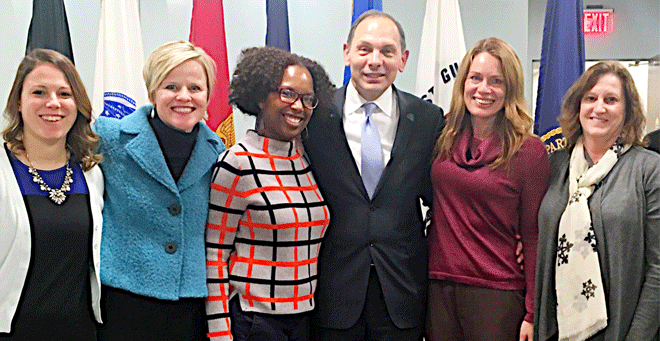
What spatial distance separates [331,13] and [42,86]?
8.84ft

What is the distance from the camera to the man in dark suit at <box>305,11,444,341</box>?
1993mm

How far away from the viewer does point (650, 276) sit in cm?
186

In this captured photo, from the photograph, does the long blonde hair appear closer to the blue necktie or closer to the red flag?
the blue necktie

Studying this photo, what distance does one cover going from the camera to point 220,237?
182 cm

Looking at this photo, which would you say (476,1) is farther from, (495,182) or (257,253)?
(257,253)

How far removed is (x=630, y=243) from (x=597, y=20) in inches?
176

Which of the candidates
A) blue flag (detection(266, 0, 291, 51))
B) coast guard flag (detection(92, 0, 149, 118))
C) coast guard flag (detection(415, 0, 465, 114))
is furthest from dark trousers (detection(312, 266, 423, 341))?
→ coast guard flag (detection(92, 0, 149, 118))

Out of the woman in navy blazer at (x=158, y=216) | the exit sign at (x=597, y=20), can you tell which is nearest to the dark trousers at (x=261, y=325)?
the woman in navy blazer at (x=158, y=216)

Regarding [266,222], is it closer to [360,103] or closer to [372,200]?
[372,200]

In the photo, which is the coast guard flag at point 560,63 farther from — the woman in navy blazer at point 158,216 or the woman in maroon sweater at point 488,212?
the woman in navy blazer at point 158,216

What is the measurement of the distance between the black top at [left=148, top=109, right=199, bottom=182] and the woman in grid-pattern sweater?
0.14m

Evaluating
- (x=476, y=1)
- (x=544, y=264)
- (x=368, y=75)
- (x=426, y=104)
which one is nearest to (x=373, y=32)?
(x=368, y=75)

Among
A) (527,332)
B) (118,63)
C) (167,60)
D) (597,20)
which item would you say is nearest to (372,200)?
(527,332)

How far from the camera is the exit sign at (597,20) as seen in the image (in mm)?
5500
